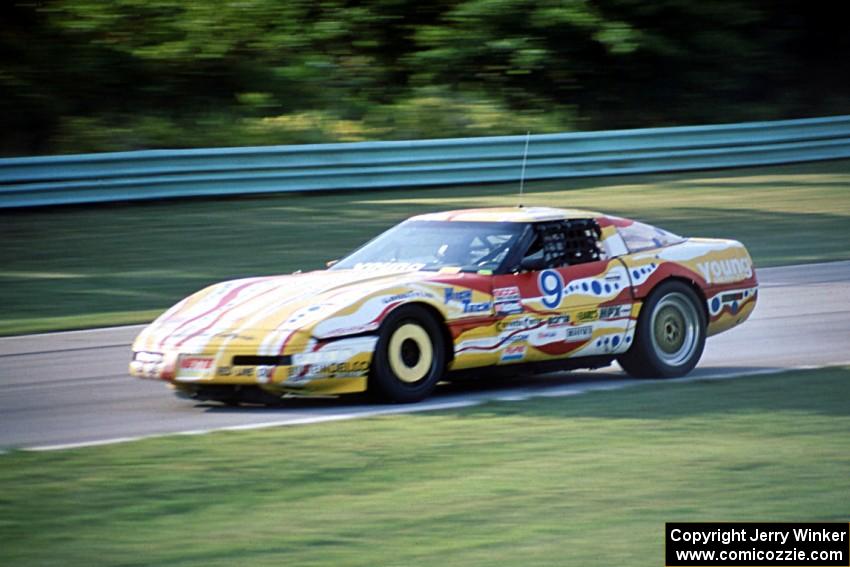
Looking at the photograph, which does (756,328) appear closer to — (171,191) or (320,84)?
(171,191)

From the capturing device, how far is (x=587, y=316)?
9.93m

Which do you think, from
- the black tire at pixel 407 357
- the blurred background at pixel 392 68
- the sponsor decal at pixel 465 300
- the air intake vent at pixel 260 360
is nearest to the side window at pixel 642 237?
the sponsor decal at pixel 465 300

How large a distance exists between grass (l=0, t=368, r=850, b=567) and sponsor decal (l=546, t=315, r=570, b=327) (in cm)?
84

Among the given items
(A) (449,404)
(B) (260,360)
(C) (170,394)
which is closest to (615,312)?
(A) (449,404)

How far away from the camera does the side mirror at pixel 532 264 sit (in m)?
9.71

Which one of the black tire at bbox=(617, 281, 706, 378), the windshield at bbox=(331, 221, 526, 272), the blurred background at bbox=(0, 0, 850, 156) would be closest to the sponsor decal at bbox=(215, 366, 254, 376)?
the windshield at bbox=(331, 221, 526, 272)

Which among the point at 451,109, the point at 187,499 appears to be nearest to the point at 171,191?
the point at 451,109

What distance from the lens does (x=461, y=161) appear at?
21.2 m

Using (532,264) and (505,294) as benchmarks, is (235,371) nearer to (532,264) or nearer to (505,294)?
(505,294)

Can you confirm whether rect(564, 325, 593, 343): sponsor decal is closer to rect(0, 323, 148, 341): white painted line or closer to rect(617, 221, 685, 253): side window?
rect(617, 221, 685, 253): side window

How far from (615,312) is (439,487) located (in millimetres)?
3696

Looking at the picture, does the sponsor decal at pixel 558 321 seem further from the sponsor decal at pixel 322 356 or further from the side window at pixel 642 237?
the sponsor decal at pixel 322 356

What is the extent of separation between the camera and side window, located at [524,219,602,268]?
32.5ft

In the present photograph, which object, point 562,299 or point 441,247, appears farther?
point 441,247
